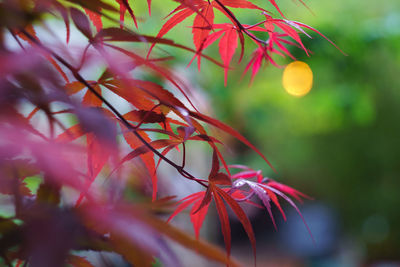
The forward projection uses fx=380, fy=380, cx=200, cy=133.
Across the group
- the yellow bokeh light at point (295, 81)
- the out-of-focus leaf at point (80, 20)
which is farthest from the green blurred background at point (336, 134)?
the out-of-focus leaf at point (80, 20)

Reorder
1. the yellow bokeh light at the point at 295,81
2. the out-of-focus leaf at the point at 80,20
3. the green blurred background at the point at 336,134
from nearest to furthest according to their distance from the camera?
the out-of-focus leaf at the point at 80,20
the yellow bokeh light at the point at 295,81
the green blurred background at the point at 336,134

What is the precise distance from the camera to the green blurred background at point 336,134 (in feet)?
7.51

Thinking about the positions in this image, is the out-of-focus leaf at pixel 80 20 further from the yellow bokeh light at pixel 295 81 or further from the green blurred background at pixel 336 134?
the green blurred background at pixel 336 134

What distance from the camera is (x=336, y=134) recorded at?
298 centimetres

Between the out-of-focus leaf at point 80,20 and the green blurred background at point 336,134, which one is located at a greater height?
the out-of-focus leaf at point 80,20

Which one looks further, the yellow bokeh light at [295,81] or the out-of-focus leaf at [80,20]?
the yellow bokeh light at [295,81]

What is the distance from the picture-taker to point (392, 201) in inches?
107

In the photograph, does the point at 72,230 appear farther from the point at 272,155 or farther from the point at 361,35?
the point at 272,155

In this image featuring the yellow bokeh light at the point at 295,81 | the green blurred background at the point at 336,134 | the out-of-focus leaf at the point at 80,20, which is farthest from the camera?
the green blurred background at the point at 336,134

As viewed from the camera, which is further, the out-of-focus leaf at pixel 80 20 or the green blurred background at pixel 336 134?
the green blurred background at pixel 336 134

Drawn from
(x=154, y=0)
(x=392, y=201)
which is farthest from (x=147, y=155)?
(x=392, y=201)

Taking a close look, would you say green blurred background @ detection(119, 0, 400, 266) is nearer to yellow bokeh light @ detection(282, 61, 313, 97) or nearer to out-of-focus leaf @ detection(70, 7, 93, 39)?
yellow bokeh light @ detection(282, 61, 313, 97)

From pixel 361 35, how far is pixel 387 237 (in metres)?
1.75

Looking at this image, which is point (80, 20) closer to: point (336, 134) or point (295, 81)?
point (295, 81)
